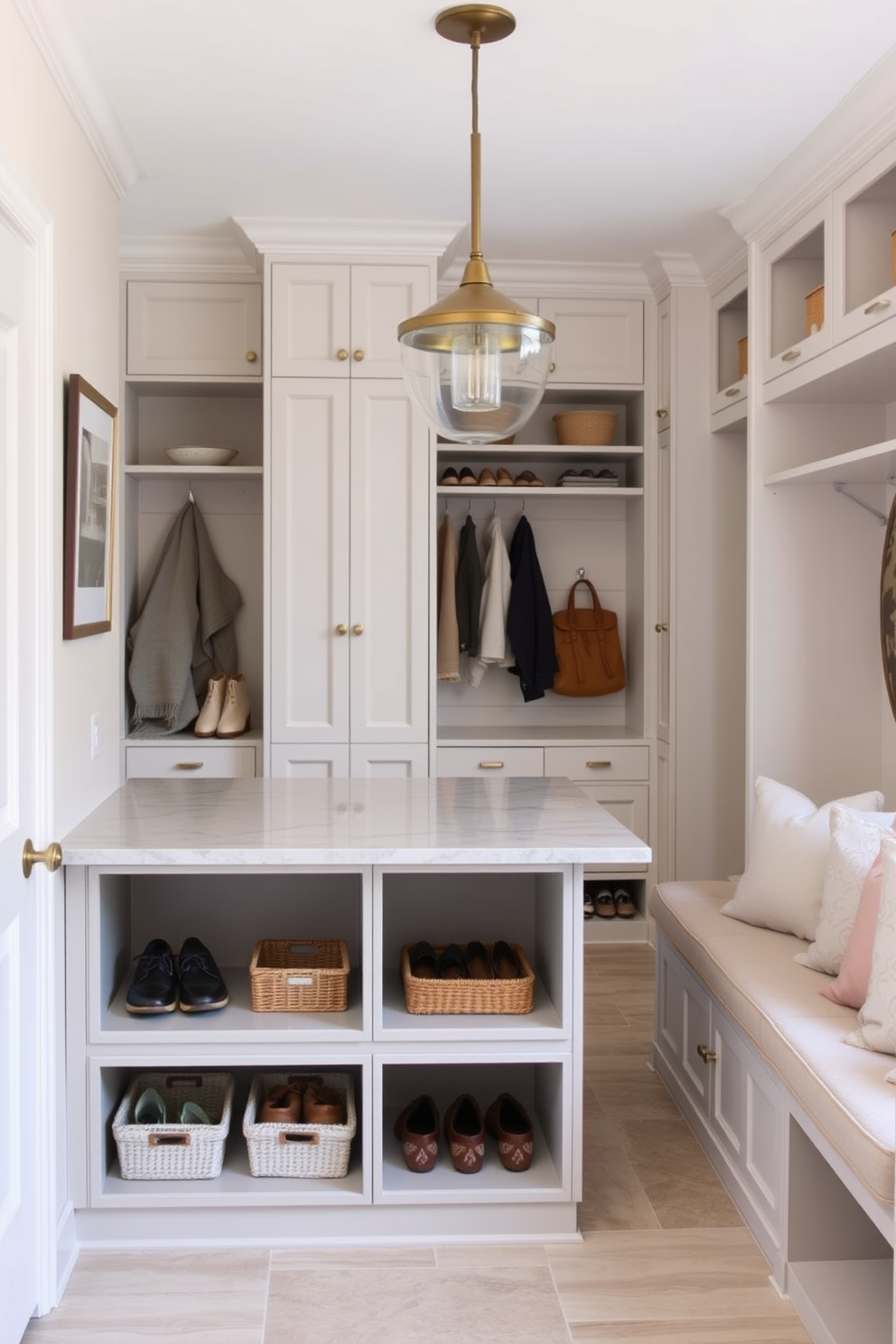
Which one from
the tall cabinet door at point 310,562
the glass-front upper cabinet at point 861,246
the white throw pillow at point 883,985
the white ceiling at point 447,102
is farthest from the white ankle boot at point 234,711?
the white throw pillow at point 883,985

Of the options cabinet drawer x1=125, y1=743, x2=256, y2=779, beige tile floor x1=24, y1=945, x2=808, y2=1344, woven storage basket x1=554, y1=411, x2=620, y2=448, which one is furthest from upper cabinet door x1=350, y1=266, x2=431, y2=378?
beige tile floor x1=24, y1=945, x2=808, y2=1344

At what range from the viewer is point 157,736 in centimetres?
456

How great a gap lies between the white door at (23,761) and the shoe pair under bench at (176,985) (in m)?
0.24

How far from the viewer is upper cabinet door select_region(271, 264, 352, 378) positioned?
4.24 m

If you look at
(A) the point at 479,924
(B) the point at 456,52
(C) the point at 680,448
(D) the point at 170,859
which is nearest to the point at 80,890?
(D) the point at 170,859

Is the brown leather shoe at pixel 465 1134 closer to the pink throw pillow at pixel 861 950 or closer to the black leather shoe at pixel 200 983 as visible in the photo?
the black leather shoe at pixel 200 983

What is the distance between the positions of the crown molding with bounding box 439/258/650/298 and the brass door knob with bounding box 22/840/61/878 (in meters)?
3.05

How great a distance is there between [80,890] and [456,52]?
209 cm

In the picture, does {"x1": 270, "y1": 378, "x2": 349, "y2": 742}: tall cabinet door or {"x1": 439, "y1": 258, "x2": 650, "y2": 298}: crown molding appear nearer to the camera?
{"x1": 270, "y1": 378, "x2": 349, "y2": 742}: tall cabinet door

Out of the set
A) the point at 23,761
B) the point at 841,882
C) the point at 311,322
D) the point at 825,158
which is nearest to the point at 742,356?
the point at 825,158

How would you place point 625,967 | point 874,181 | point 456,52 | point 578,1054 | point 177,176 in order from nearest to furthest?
point 578,1054 → point 456,52 → point 874,181 → point 177,176 → point 625,967

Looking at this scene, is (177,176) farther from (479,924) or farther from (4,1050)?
(4,1050)

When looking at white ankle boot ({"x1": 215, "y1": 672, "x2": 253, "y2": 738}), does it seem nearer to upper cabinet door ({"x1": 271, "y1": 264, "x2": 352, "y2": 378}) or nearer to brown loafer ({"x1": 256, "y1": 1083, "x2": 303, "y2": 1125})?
upper cabinet door ({"x1": 271, "y1": 264, "x2": 352, "y2": 378})

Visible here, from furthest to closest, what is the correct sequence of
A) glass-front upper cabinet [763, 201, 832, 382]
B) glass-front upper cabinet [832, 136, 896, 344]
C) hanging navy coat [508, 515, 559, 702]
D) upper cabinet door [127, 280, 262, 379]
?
1. hanging navy coat [508, 515, 559, 702]
2. upper cabinet door [127, 280, 262, 379]
3. glass-front upper cabinet [763, 201, 832, 382]
4. glass-front upper cabinet [832, 136, 896, 344]
